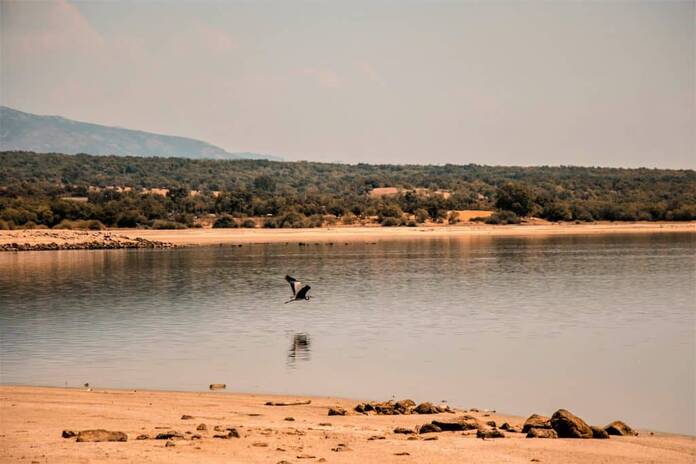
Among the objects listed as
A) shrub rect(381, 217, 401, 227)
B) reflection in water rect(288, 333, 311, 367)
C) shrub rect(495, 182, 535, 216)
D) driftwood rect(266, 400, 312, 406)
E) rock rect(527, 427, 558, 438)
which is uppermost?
shrub rect(495, 182, 535, 216)

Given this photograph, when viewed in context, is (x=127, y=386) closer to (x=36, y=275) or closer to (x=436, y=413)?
(x=436, y=413)

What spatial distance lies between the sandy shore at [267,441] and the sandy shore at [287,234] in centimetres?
5432

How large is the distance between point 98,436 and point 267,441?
1914mm

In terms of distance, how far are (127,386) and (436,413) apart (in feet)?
18.6

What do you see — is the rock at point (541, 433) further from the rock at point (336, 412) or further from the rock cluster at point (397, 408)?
the rock at point (336, 412)

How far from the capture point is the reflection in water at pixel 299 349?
1950 cm

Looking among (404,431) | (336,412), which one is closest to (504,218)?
(336,412)

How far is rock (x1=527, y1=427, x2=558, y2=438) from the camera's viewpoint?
11.6 metres

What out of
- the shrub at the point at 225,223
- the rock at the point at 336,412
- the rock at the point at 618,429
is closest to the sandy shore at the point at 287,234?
the shrub at the point at 225,223

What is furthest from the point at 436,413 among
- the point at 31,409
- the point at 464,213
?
the point at 464,213

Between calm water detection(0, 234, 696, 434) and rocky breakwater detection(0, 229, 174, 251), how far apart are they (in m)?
20.1

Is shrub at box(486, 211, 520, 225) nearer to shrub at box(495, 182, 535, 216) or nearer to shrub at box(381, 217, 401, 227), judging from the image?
shrub at box(495, 182, 535, 216)

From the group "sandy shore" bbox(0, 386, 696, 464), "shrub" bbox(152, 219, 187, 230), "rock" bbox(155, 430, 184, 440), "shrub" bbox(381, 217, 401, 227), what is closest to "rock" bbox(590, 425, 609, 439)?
"sandy shore" bbox(0, 386, 696, 464)

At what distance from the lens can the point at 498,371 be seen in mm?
17656
